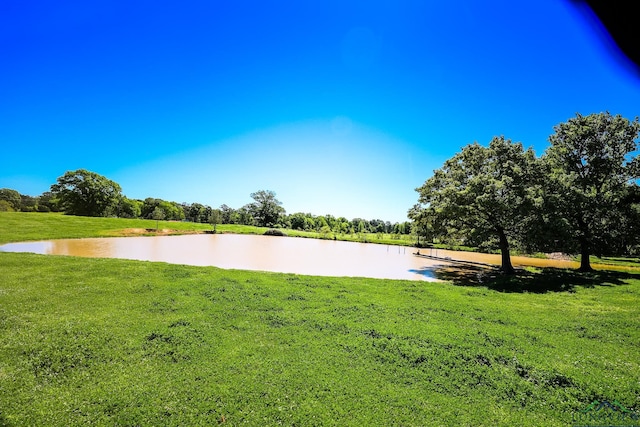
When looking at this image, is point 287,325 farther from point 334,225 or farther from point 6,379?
point 334,225

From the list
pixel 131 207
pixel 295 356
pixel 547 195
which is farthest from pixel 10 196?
pixel 547 195

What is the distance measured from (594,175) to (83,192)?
87.2 m

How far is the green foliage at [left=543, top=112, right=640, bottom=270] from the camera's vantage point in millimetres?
18375

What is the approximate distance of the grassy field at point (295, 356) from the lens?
459 centimetres

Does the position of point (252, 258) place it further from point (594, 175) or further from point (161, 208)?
point (161, 208)

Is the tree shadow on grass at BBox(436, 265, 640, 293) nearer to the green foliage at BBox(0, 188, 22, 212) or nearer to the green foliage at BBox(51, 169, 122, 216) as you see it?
the green foliage at BBox(51, 169, 122, 216)

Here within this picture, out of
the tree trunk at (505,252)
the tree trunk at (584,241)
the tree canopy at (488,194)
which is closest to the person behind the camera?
the tree canopy at (488,194)

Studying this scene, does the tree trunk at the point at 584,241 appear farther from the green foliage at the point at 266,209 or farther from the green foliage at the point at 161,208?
the green foliage at the point at 161,208

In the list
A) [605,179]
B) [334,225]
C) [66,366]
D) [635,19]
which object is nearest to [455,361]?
[635,19]

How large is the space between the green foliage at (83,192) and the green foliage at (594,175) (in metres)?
83.3

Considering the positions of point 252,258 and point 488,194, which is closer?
point 488,194

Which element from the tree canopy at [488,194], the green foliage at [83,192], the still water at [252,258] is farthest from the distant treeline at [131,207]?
the tree canopy at [488,194]

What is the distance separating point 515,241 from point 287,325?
1811 centimetres

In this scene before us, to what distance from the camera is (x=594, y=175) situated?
2002 centimetres
